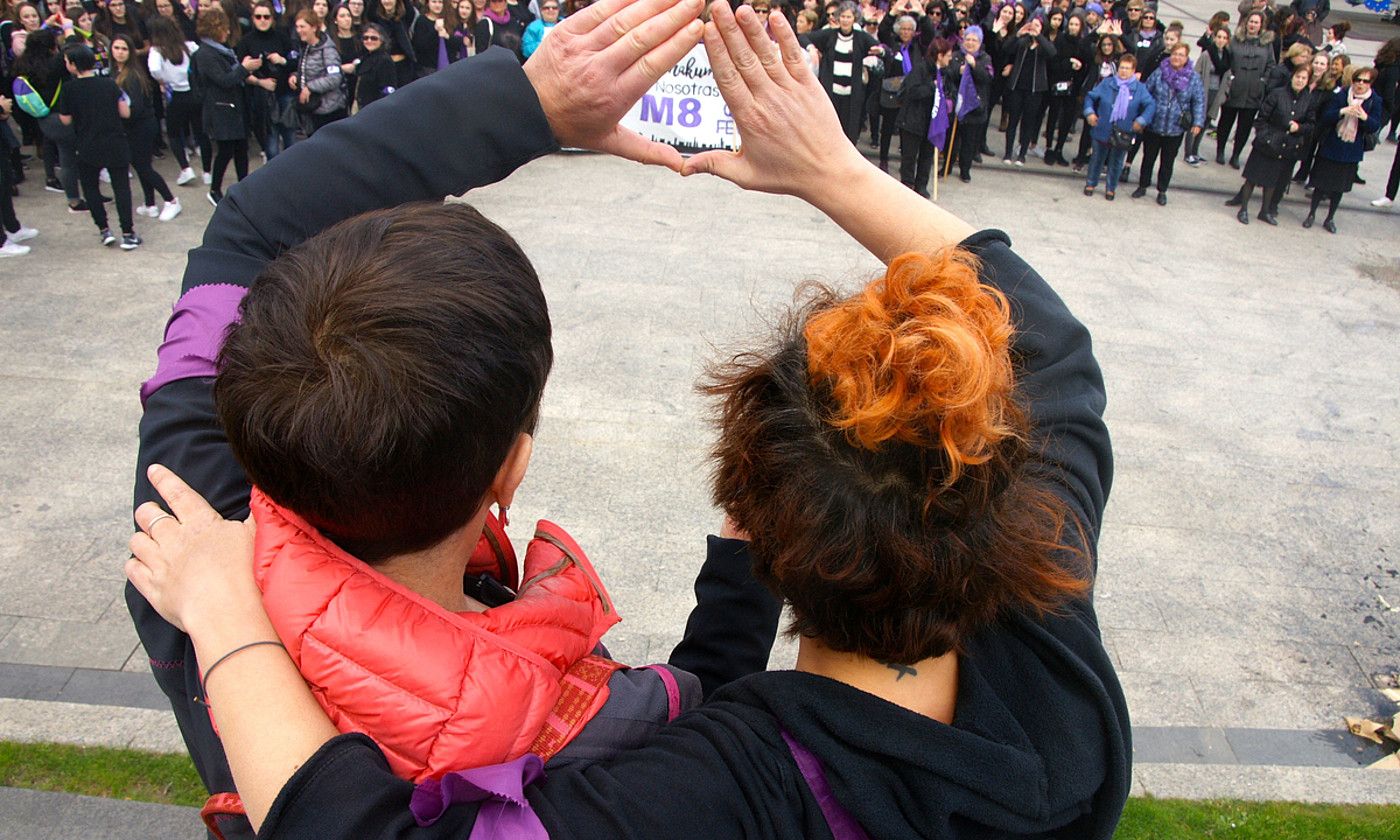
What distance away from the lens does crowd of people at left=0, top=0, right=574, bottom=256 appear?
25.3ft

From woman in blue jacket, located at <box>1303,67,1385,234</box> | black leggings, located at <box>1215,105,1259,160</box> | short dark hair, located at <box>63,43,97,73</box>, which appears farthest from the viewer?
black leggings, located at <box>1215,105,1259,160</box>

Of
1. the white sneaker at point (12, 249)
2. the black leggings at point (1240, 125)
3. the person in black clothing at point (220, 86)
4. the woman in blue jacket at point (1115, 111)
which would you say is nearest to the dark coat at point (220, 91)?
the person in black clothing at point (220, 86)

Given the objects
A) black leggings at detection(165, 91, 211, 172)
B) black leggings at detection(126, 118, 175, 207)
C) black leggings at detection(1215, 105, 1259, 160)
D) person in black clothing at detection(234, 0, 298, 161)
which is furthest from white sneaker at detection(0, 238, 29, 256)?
black leggings at detection(1215, 105, 1259, 160)

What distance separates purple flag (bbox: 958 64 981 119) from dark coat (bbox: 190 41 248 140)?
737 cm

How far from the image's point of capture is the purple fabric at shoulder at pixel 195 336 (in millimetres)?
1284

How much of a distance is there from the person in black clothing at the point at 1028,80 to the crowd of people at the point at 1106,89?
2 centimetres

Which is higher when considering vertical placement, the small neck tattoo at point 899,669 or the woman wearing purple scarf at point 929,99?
the small neck tattoo at point 899,669

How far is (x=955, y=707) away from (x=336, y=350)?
87 cm

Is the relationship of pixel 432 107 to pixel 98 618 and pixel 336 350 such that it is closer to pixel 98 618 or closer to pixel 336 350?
pixel 336 350

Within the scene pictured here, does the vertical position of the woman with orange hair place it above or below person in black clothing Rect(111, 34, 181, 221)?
above

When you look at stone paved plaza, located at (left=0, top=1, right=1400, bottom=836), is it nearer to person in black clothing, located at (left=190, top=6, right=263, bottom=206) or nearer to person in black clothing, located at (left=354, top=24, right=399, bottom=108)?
person in black clothing, located at (left=190, top=6, right=263, bottom=206)

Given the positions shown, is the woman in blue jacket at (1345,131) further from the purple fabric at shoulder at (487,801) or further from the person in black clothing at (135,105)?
the purple fabric at shoulder at (487,801)

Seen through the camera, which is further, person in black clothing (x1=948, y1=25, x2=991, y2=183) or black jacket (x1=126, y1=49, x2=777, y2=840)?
person in black clothing (x1=948, y1=25, x2=991, y2=183)

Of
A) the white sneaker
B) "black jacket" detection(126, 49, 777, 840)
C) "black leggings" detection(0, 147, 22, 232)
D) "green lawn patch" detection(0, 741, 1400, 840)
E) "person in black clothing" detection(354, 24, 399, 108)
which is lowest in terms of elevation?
"green lawn patch" detection(0, 741, 1400, 840)
